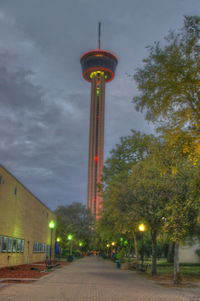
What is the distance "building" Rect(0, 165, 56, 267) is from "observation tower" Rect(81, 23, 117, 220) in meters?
126

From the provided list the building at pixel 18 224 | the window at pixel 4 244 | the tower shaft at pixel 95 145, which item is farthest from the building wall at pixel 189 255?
the tower shaft at pixel 95 145

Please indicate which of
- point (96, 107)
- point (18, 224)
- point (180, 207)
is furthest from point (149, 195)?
point (96, 107)

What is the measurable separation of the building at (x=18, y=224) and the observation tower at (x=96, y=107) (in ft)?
414

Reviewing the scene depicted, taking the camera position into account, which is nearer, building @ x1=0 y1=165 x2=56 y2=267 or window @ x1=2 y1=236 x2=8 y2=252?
window @ x1=2 y1=236 x2=8 y2=252

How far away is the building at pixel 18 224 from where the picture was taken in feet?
77.8

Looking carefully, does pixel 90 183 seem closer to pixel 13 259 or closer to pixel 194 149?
pixel 13 259

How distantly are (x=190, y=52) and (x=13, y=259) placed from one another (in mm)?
21482

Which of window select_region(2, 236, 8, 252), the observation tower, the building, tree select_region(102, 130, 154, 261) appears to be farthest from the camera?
the observation tower

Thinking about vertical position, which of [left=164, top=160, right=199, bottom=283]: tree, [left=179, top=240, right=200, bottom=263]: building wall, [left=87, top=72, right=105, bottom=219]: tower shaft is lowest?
[left=179, top=240, right=200, bottom=263]: building wall

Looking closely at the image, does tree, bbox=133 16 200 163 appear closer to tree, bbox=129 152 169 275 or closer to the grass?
tree, bbox=129 152 169 275

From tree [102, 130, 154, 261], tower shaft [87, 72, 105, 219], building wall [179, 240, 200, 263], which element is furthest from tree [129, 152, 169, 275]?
tower shaft [87, 72, 105, 219]

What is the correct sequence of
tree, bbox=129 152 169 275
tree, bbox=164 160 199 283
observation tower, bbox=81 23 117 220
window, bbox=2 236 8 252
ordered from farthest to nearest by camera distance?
observation tower, bbox=81 23 117 220, window, bbox=2 236 8 252, tree, bbox=129 152 169 275, tree, bbox=164 160 199 283

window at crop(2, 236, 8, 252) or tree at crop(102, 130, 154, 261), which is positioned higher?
tree at crop(102, 130, 154, 261)

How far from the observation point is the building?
23.7 m
